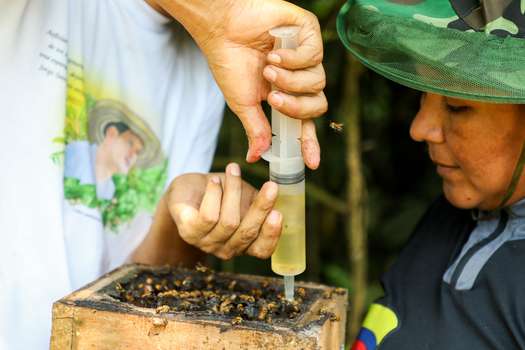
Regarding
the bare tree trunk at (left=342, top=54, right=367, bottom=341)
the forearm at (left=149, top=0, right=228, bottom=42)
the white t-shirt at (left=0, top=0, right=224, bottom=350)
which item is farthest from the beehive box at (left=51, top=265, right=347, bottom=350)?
the bare tree trunk at (left=342, top=54, right=367, bottom=341)

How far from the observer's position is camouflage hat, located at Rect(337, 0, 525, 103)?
169cm

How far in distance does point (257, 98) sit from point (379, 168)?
7.60ft

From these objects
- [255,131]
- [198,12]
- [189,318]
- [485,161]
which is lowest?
[189,318]

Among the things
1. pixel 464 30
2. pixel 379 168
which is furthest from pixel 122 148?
pixel 379 168

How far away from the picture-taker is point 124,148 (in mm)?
2025

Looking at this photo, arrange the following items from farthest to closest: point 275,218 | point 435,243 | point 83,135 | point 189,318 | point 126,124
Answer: point 435,243, point 126,124, point 83,135, point 275,218, point 189,318

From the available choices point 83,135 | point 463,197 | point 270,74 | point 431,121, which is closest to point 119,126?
point 83,135

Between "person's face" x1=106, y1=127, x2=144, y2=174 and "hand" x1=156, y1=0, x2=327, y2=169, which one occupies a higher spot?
"hand" x1=156, y1=0, x2=327, y2=169

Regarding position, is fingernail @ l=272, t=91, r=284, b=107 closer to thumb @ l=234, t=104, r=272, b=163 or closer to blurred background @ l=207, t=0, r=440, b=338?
thumb @ l=234, t=104, r=272, b=163

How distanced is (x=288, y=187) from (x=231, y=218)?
15 cm

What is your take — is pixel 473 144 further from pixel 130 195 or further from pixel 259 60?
pixel 130 195

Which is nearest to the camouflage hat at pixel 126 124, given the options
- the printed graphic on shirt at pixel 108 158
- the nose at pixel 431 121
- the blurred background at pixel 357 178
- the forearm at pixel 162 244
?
the printed graphic on shirt at pixel 108 158

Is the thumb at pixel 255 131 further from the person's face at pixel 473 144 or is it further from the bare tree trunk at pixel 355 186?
the bare tree trunk at pixel 355 186

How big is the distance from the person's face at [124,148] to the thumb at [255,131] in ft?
1.36
